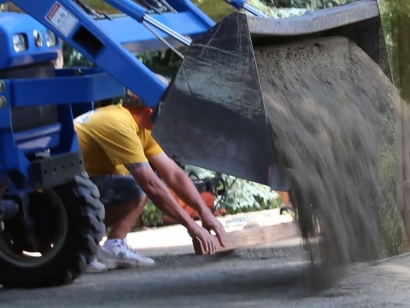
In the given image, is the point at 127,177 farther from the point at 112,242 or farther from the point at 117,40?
the point at 117,40

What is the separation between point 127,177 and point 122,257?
56cm

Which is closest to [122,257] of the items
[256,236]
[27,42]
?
[256,236]

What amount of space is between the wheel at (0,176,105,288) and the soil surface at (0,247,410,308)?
0.10 m

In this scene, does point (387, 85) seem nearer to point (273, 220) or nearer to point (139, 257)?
point (139, 257)

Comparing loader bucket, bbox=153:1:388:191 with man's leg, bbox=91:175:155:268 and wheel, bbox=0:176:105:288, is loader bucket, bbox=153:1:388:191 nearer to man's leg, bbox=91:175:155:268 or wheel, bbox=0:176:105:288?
wheel, bbox=0:176:105:288

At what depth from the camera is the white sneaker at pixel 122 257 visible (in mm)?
6211

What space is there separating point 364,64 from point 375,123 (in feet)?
1.30

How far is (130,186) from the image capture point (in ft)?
21.3

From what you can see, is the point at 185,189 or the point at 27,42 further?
the point at 185,189

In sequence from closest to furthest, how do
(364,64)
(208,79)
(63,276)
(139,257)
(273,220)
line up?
(208,79), (364,64), (63,276), (139,257), (273,220)

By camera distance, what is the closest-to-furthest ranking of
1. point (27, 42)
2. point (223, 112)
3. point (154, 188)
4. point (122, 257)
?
1. point (223, 112)
2. point (27, 42)
3. point (154, 188)
4. point (122, 257)

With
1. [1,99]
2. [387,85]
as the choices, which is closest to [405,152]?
[387,85]

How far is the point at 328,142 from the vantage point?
15.0 feet

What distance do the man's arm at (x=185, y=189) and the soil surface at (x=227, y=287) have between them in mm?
236
